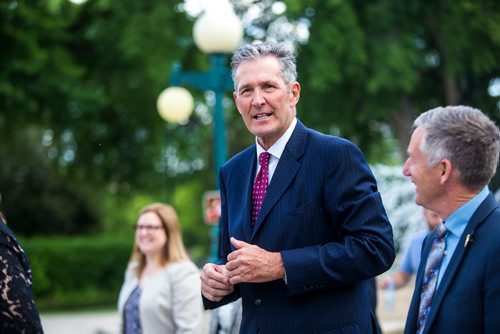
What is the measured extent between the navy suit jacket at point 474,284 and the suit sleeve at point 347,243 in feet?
1.11

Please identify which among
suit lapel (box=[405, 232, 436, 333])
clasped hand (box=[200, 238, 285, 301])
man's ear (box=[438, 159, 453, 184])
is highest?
man's ear (box=[438, 159, 453, 184])

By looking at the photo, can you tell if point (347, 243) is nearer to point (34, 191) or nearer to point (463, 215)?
point (463, 215)

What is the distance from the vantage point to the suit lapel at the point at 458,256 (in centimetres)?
278

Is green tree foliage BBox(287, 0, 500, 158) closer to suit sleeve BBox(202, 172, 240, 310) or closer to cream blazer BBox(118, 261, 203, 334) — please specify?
cream blazer BBox(118, 261, 203, 334)

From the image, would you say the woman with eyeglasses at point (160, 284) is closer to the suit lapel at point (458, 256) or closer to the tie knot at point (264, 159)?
the tie knot at point (264, 159)

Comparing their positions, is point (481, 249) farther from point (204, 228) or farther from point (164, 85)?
point (204, 228)

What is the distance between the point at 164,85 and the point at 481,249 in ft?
55.3

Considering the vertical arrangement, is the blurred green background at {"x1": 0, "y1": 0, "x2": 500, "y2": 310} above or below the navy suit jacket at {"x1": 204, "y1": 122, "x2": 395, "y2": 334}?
above

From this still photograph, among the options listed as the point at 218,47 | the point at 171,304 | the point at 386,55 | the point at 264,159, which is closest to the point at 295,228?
the point at 264,159

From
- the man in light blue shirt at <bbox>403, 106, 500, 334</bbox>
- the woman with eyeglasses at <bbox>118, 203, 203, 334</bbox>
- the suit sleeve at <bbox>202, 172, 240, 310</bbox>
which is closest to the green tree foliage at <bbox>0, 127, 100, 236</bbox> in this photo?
the woman with eyeglasses at <bbox>118, 203, 203, 334</bbox>

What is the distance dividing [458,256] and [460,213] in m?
0.16

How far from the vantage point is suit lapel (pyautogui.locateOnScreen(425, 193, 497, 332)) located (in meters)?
2.78

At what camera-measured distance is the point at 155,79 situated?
18188 mm

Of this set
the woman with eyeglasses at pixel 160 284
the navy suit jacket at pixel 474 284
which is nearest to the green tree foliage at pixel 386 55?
the woman with eyeglasses at pixel 160 284
